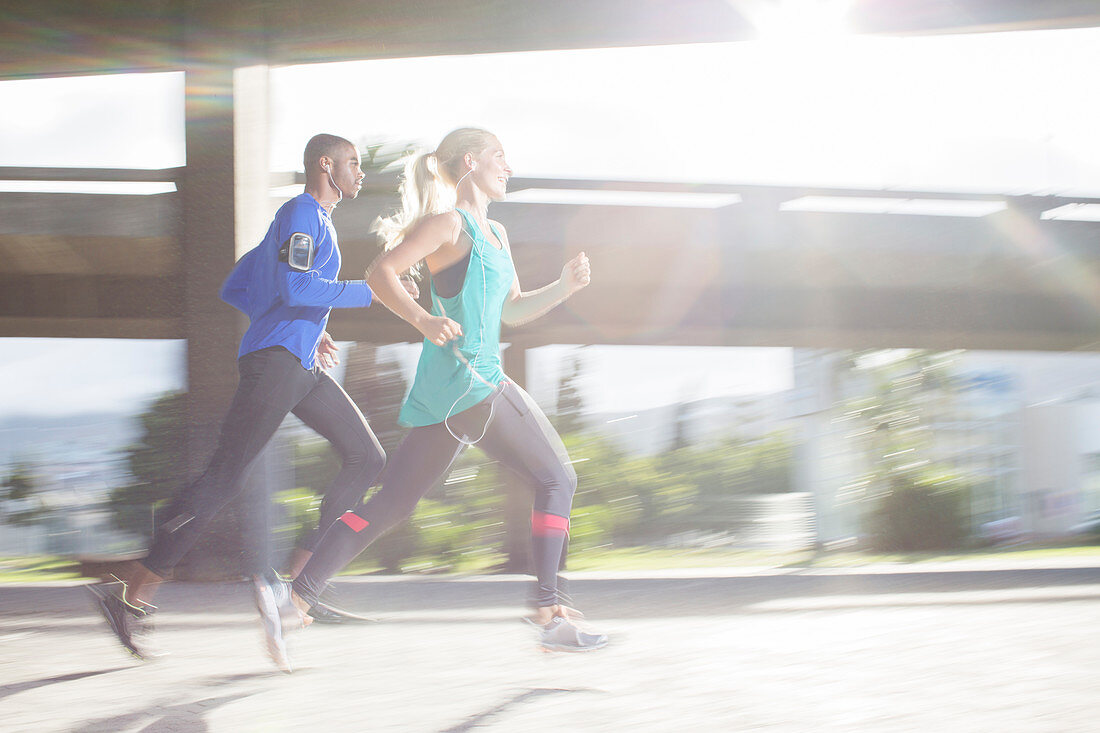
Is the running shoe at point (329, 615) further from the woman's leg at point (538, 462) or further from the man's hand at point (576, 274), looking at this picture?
the man's hand at point (576, 274)

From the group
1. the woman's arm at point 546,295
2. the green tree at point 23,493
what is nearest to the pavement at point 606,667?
the woman's arm at point 546,295

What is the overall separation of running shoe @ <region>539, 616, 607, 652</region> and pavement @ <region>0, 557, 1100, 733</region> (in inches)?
3.8

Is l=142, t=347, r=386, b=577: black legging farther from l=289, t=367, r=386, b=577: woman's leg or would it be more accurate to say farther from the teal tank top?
the teal tank top

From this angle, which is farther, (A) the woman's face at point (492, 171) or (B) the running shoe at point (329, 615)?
(B) the running shoe at point (329, 615)

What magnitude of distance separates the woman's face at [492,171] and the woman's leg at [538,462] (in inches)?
29.1

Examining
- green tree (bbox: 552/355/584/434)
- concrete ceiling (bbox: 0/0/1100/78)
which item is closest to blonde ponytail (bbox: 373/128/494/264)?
concrete ceiling (bbox: 0/0/1100/78)

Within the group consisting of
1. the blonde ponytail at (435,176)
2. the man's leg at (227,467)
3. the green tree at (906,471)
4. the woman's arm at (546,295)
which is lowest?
the green tree at (906,471)

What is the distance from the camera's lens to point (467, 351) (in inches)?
123

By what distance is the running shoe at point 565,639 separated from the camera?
3059 mm

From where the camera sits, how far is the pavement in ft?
8.34

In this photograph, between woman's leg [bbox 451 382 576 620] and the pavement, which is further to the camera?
woman's leg [bbox 451 382 576 620]

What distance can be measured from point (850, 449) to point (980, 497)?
1.71 m

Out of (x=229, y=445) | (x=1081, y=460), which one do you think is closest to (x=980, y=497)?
(x=1081, y=460)

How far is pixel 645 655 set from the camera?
11.2 ft
